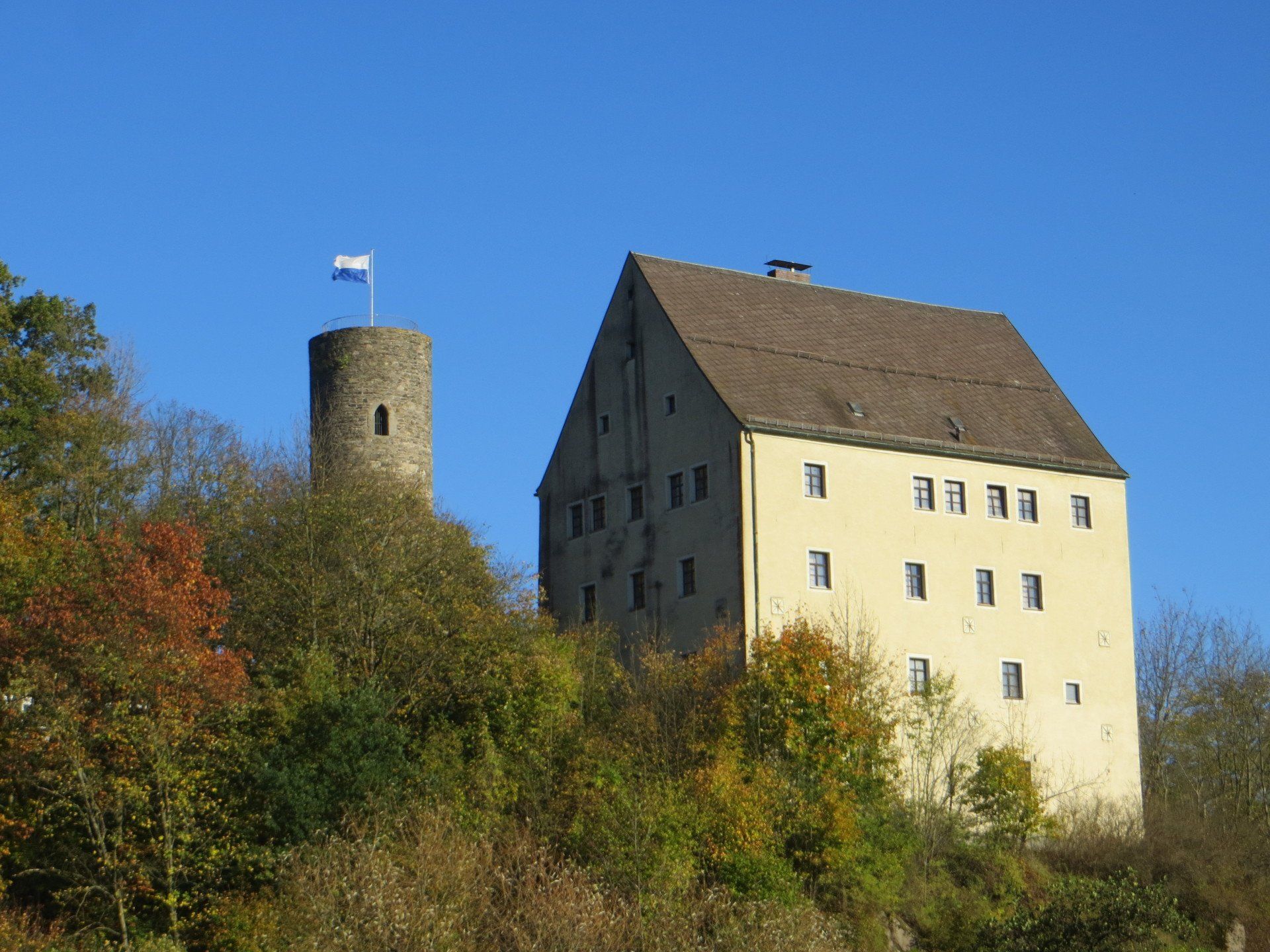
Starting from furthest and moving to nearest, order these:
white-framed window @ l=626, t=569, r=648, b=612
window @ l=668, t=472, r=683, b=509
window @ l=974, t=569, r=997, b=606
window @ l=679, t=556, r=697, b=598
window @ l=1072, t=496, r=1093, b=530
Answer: window @ l=1072, t=496, r=1093, b=530, window @ l=974, t=569, r=997, b=606, white-framed window @ l=626, t=569, r=648, b=612, window @ l=668, t=472, r=683, b=509, window @ l=679, t=556, r=697, b=598

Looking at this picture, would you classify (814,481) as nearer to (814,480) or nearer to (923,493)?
(814,480)

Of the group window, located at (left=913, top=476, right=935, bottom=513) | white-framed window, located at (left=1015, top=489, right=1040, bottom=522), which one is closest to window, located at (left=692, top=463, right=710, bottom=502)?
window, located at (left=913, top=476, right=935, bottom=513)

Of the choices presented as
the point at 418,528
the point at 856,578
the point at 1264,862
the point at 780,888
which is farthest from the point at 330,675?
the point at 1264,862

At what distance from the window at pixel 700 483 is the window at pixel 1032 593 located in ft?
28.7

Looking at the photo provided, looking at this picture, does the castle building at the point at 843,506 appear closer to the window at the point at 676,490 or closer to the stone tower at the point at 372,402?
the window at the point at 676,490

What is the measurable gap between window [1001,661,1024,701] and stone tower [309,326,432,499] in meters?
16.6

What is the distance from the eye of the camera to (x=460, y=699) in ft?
136

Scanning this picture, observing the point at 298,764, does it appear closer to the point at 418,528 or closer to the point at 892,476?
the point at 418,528

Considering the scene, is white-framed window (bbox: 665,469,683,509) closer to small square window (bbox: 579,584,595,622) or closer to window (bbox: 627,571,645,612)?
window (bbox: 627,571,645,612)

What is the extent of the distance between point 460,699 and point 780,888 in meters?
7.56

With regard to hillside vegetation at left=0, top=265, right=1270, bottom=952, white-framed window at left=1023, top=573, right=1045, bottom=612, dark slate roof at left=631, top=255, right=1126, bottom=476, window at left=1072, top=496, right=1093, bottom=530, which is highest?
dark slate roof at left=631, top=255, right=1126, bottom=476

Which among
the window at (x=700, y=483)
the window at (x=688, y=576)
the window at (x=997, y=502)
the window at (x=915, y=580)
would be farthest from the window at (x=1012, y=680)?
the window at (x=700, y=483)

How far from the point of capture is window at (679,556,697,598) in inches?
1900

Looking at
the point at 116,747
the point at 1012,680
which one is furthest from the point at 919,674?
the point at 116,747
